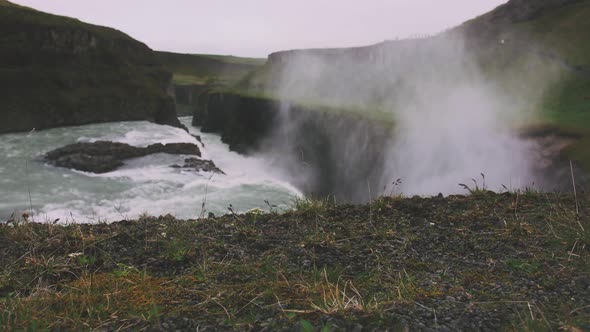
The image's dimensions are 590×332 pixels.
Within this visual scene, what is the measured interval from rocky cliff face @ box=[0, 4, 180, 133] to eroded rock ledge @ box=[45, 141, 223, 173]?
41.7ft

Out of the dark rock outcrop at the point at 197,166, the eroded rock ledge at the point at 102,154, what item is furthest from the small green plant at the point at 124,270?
the eroded rock ledge at the point at 102,154

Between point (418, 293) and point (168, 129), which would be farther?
point (168, 129)

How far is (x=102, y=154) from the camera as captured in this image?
22.4 meters

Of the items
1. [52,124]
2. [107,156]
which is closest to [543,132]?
[107,156]

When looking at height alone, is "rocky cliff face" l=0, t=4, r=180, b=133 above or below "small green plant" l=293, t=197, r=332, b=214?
above

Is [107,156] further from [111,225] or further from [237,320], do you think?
[237,320]

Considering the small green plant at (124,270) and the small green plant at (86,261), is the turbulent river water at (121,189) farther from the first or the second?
the small green plant at (124,270)

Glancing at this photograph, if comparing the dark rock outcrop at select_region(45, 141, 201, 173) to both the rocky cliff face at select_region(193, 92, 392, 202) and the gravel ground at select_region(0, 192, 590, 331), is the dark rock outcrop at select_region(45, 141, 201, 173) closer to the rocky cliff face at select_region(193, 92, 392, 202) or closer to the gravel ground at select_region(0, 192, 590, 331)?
the rocky cliff face at select_region(193, 92, 392, 202)

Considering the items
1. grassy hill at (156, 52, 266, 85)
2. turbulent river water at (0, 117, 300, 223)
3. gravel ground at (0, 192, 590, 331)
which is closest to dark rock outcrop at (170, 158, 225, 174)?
turbulent river water at (0, 117, 300, 223)

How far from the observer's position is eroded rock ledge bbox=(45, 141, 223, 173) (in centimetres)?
2112

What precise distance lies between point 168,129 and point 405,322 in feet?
118

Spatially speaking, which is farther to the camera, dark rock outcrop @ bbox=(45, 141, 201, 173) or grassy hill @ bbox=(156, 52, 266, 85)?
grassy hill @ bbox=(156, 52, 266, 85)

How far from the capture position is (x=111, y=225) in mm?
4004

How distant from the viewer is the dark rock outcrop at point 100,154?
21.1 meters
